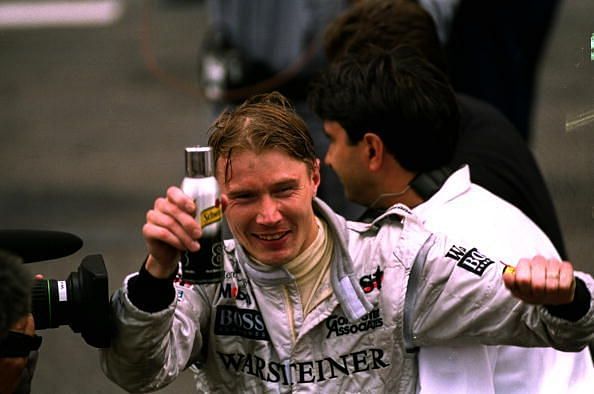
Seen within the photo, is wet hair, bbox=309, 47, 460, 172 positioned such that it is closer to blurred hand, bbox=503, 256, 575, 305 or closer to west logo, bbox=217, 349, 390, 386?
west logo, bbox=217, 349, 390, 386

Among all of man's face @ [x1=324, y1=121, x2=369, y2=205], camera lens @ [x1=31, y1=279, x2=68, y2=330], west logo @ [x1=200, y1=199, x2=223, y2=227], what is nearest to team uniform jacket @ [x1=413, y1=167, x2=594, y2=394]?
man's face @ [x1=324, y1=121, x2=369, y2=205]

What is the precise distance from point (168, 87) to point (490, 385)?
420 inches

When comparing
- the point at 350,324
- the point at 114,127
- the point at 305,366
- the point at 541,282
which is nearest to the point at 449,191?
the point at 350,324

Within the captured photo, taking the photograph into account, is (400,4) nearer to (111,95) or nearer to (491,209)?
(491,209)

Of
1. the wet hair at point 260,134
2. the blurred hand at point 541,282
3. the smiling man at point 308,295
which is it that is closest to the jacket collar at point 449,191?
the smiling man at point 308,295

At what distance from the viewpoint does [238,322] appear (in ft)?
9.07

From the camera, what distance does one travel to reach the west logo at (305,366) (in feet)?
9.02

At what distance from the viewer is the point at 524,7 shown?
6.74 m

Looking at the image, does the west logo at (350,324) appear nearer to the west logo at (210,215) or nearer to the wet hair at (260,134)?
the wet hair at (260,134)

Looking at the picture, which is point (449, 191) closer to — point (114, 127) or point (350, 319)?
point (350, 319)

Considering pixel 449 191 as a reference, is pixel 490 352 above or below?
below

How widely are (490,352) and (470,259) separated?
28cm

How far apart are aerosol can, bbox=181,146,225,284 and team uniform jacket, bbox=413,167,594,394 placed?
56 cm

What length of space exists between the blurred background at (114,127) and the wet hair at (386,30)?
0.45 metres
